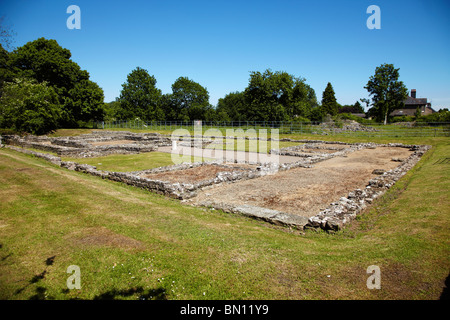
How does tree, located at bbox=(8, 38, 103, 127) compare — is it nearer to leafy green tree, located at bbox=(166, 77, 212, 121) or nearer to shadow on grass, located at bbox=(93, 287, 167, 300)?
leafy green tree, located at bbox=(166, 77, 212, 121)

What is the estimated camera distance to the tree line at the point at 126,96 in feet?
110

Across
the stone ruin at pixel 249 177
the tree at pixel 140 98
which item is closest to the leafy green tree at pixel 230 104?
the tree at pixel 140 98

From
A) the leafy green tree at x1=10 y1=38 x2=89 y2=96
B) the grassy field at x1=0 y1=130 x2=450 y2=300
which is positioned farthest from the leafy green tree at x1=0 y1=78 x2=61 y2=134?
the grassy field at x1=0 y1=130 x2=450 y2=300

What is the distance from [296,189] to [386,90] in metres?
61.2

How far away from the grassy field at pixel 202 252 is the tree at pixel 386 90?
60266 mm

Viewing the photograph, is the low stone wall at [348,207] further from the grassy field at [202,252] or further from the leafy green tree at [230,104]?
the leafy green tree at [230,104]

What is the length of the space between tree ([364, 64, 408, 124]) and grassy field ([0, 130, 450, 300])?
60.3m

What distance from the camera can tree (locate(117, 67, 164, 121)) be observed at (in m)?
68.4

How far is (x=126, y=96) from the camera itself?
230 feet

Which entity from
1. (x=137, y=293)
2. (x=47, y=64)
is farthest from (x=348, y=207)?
(x=47, y=64)

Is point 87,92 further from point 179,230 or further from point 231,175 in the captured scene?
point 179,230

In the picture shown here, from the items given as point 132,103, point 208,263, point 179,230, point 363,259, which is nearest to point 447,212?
point 363,259

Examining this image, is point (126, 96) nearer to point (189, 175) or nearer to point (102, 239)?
point (189, 175)

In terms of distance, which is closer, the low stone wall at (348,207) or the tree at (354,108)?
the low stone wall at (348,207)
